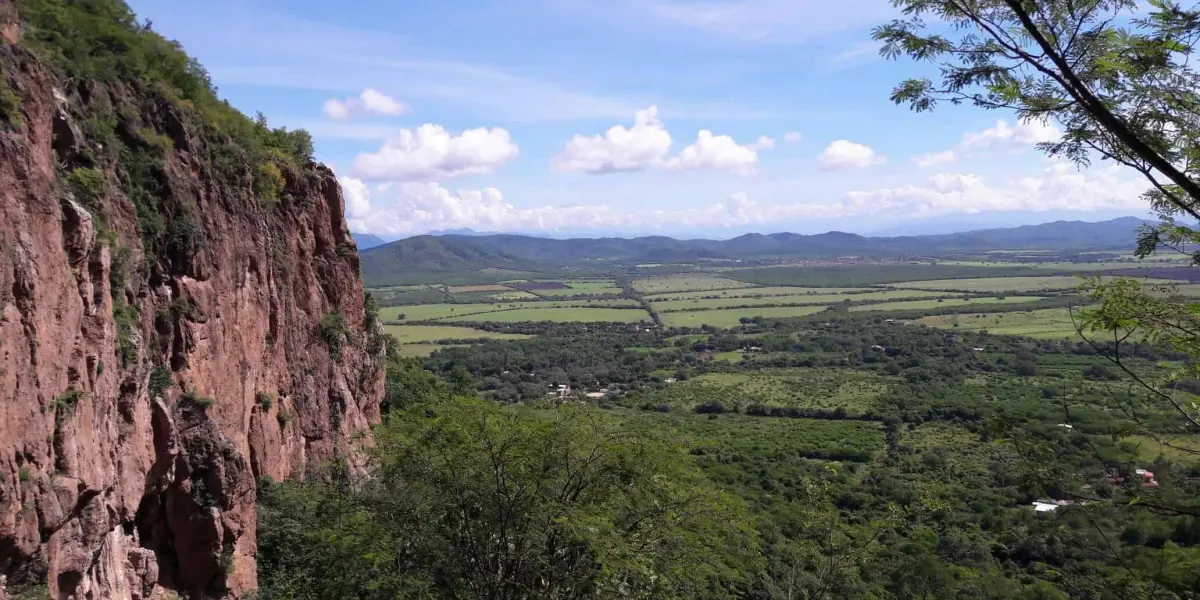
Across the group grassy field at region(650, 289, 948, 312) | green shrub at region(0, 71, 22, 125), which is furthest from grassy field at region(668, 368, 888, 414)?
green shrub at region(0, 71, 22, 125)

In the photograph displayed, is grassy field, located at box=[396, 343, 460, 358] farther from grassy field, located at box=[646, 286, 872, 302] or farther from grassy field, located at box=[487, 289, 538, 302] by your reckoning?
grassy field, located at box=[646, 286, 872, 302]

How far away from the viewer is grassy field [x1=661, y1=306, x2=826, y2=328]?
130m

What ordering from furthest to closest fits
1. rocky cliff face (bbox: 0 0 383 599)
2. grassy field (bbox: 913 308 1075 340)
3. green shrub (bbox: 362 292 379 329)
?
grassy field (bbox: 913 308 1075 340) → green shrub (bbox: 362 292 379 329) → rocky cliff face (bbox: 0 0 383 599)

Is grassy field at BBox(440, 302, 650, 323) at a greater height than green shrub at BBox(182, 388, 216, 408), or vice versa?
green shrub at BBox(182, 388, 216, 408)

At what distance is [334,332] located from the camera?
23062 millimetres

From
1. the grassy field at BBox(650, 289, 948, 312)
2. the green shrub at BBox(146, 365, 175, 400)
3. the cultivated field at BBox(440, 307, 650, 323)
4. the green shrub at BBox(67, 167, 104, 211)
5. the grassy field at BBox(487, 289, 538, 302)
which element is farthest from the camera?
the grassy field at BBox(487, 289, 538, 302)

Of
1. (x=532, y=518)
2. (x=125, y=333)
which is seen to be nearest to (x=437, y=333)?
(x=125, y=333)

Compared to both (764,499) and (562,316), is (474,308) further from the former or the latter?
(764,499)

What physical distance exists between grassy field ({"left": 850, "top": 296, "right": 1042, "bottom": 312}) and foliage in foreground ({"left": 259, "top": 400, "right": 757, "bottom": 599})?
133 meters

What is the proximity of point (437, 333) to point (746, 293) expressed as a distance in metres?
98.2

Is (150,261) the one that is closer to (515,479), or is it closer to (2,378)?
(2,378)

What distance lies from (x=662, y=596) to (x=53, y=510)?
992 cm

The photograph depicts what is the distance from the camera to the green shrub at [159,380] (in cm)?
1370

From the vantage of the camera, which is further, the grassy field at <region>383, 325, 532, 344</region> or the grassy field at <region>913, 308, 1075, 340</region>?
the grassy field at <region>383, 325, 532, 344</region>
